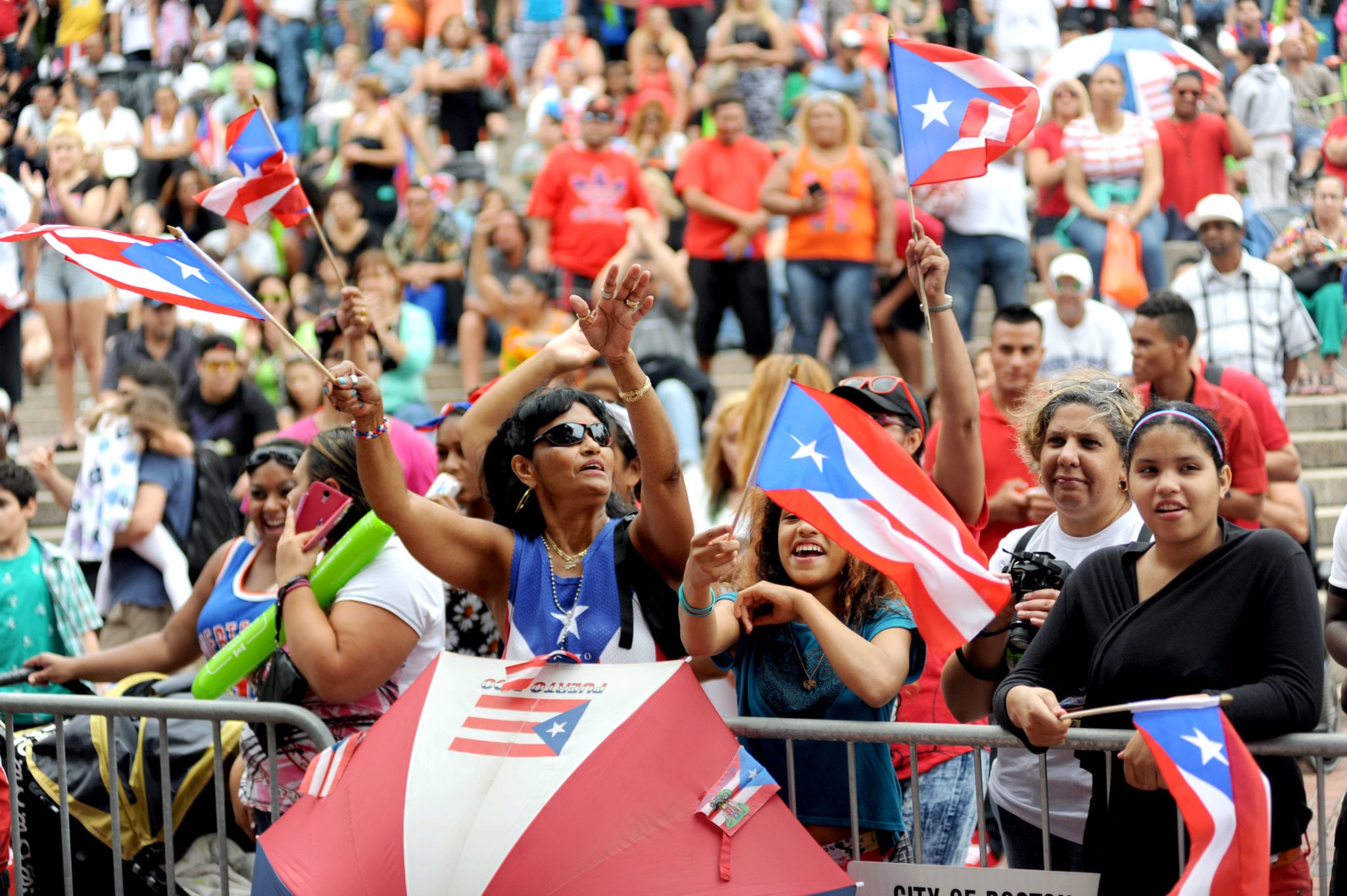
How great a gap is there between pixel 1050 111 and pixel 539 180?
11.8 ft

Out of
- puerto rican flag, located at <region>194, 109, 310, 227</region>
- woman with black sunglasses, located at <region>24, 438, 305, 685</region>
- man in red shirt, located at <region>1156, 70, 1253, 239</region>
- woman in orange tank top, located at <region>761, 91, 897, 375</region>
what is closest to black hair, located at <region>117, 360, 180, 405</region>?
woman with black sunglasses, located at <region>24, 438, 305, 685</region>

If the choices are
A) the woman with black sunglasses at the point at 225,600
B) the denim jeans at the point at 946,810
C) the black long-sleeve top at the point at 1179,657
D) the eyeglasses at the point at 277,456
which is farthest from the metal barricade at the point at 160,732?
the black long-sleeve top at the point at 1179,657

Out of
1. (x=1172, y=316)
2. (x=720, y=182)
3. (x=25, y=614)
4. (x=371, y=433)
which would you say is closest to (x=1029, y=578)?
(x=371, y=433)

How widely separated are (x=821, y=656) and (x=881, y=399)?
958 mm

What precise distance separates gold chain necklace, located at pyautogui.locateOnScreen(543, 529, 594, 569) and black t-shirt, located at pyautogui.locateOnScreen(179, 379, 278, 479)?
5.70 metres

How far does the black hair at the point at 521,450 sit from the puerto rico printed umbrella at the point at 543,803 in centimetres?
57

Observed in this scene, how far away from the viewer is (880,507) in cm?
389

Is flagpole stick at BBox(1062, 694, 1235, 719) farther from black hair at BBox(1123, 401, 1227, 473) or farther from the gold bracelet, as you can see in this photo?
the gold bracelet

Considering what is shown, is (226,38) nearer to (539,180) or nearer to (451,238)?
(451,238)

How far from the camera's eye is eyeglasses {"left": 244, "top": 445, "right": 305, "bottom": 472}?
5.16m

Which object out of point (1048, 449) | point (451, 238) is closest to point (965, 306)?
point (451, 238)

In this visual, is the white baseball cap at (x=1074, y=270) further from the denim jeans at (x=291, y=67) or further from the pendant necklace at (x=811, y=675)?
the denim jeans at (x=291, y=67)

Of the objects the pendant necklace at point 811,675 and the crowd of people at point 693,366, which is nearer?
the crowd of people at point 693,366

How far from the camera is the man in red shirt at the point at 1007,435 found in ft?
17.5
